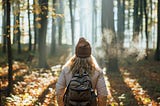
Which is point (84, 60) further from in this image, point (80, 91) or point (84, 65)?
point (80, 91)

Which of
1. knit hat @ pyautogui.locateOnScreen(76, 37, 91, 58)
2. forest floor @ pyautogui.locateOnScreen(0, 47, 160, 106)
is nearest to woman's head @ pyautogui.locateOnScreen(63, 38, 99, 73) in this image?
knit hat @ pyautogui.locateOnScreen(76, 37, 91, 58)

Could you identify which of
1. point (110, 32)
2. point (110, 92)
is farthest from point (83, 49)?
point (110, 32)

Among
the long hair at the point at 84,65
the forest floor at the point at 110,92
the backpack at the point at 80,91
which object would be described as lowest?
the forest floor at the point at 110,92

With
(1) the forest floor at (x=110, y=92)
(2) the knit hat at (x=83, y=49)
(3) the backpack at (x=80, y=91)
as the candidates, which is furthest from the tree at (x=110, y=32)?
(3) the backpack at (x=80, y=91)

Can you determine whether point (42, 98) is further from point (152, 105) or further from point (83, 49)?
point (83, 49)

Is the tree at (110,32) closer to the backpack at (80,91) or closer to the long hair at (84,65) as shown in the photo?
the long hair at (84,65)

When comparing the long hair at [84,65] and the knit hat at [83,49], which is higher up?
the knit hat at [83,49]

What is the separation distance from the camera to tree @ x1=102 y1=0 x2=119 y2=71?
59.5ft

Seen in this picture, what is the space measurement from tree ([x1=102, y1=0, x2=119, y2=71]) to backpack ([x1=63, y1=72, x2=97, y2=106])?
45.7 ft

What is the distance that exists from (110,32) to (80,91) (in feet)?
46.2

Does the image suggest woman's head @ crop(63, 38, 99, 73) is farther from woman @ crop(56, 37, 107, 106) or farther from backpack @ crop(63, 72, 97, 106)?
backpack @ crop(63, 72, 97, 106)

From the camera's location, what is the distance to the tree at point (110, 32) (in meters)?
18.1

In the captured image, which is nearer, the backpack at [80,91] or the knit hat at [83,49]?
the backpack at [80,91]

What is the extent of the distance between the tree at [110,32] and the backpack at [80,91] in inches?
548
